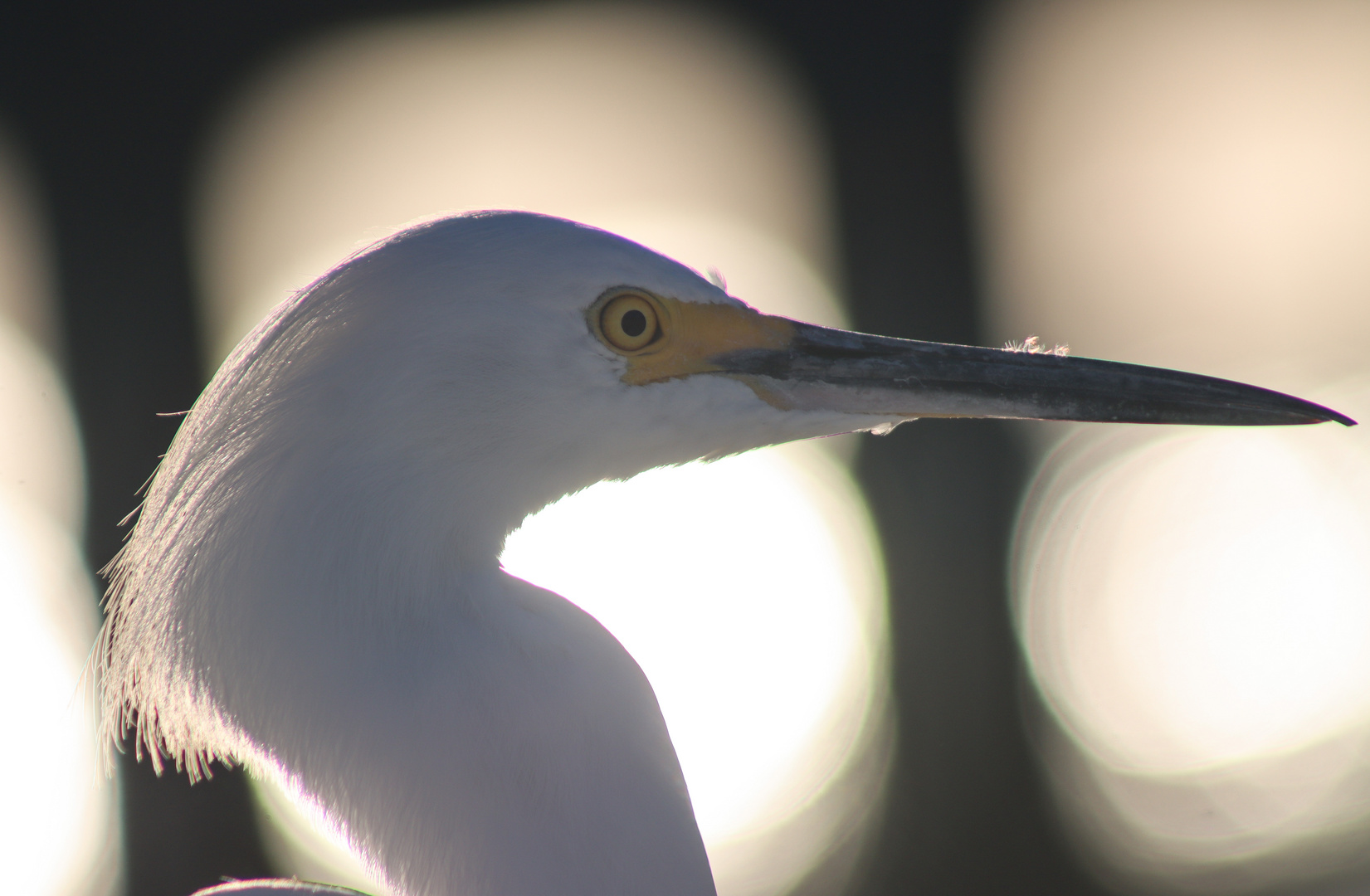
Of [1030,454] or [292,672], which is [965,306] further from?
[292,672]

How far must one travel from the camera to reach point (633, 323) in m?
0.90

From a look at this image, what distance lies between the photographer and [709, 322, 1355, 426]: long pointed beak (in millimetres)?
984

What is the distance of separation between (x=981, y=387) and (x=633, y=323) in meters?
0.42

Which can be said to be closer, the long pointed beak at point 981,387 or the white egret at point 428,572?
the white egret at point 428,572

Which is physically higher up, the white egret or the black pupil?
the black pupil

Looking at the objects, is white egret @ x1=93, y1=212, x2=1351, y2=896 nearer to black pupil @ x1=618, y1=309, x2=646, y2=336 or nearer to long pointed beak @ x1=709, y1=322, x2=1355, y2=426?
black pupil @ x1=618, y1=309, x2=646, y2=336

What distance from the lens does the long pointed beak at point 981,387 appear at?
98 cm

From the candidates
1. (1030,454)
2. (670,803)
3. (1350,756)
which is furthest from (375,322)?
(1350,756)

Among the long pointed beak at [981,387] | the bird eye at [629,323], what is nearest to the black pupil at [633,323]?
the bird eye at [629,323]

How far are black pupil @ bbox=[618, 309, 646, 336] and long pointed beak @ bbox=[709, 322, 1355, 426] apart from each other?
0.11 m

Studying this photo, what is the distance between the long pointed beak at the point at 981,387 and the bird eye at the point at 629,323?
0.11 m

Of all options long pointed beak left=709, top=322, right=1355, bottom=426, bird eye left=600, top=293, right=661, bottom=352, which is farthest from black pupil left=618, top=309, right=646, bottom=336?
long pointed beak left=709, top=322, right=1355, bottom=426

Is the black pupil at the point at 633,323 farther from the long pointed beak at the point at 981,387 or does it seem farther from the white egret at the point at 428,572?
the long pointed beak at the point at 981,387

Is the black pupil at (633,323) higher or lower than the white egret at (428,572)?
higher
